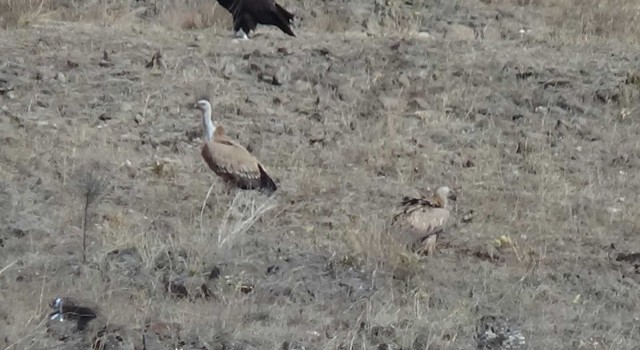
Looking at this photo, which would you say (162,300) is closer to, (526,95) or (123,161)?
(123,161)

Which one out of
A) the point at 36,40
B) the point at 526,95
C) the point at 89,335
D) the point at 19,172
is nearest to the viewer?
the point at 89,335

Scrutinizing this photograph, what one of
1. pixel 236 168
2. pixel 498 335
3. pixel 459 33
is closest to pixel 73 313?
pixel 498 335

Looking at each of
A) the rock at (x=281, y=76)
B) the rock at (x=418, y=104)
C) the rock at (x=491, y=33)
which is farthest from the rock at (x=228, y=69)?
the rock at (x=491, y=33)

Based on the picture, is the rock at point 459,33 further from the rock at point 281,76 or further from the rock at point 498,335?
the rock at point 498,335

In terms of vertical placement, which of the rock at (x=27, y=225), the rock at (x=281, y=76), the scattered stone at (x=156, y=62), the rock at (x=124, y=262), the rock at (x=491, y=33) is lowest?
the rock at (x=491, y=33)

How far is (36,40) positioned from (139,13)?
103 inches

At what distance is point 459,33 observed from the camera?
13492mm

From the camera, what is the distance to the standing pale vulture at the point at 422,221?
280 inches

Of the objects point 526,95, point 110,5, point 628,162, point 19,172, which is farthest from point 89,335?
point 110,5

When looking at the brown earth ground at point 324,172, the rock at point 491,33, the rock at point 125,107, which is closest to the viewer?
the brown earth ground at point 324,172

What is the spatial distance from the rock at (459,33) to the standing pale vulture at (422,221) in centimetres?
581

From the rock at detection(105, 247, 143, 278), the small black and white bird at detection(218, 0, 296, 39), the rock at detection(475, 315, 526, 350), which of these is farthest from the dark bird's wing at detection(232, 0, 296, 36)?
the rock at detection(475, 315, 526, 350)

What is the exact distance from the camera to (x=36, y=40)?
11.5 metres

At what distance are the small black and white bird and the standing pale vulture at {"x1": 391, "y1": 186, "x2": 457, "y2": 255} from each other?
17.5 feet
